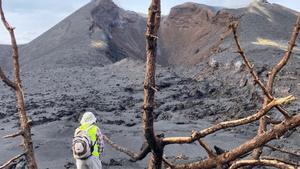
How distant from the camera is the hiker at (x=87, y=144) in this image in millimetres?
5941

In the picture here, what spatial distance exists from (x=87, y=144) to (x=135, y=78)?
834 inches

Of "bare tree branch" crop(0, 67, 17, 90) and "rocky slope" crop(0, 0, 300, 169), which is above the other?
"bare tree branch" crop(0, 67, 17, 90)

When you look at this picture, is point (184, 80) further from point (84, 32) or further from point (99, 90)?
point (84, 32)

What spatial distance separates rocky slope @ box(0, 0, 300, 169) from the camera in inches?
530

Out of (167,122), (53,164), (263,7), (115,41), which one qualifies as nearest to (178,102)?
(167,122)

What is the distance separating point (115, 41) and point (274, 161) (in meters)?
46.1

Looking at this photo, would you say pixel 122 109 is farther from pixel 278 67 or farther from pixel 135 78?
pixel 278 67

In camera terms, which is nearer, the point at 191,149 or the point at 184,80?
the point at 191,149

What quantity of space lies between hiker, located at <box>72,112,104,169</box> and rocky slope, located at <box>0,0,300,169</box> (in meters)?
1.93

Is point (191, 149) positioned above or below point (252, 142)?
below

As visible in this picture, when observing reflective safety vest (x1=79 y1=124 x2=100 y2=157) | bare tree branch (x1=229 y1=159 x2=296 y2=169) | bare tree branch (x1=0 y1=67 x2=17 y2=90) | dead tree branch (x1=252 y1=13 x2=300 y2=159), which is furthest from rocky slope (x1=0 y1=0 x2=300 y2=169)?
reflective safety vest (x1=79 y1=124 x2=100 y2=157)

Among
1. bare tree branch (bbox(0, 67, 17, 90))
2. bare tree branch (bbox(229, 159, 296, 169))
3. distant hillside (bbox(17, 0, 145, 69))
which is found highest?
bare tree branch (bbox(0, 67, 17, 90))

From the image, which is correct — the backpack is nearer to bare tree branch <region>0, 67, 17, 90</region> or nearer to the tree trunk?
bare tree branch <region>0, 67, 17, 90</region>

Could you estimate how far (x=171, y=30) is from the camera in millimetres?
49094
